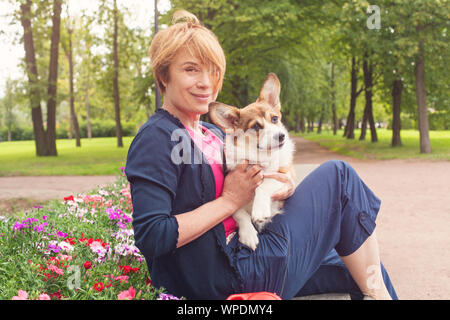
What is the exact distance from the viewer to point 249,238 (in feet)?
7.88

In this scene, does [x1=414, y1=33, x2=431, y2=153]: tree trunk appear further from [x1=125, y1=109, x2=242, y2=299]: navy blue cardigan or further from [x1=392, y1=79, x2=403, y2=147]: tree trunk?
[x1=125, y1=109, x2=242, y2=299]: navy blue cardigan

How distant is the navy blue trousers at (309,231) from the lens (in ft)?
7.72

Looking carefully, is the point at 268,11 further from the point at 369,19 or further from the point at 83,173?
the point at 83,173

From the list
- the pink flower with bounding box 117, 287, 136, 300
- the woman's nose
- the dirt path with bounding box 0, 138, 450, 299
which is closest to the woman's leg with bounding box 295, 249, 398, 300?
the dirt path with bounding box 0, 138, 450, 299

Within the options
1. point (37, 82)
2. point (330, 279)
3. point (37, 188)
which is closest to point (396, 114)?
point (37, 188)

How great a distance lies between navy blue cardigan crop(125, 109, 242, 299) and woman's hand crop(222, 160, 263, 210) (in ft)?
0.35

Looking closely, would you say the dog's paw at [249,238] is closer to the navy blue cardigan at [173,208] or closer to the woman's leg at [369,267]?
the navy blue cardigan at [173,208]

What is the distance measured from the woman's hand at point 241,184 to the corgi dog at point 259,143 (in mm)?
161

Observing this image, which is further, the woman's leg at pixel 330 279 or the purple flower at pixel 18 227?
the purple flower at pixel 18 227

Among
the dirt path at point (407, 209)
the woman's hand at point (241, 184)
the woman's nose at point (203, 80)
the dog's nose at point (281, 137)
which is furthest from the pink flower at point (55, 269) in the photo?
the dirt path at point (407, 209)

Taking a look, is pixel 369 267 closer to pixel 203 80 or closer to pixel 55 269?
pixel 203 80

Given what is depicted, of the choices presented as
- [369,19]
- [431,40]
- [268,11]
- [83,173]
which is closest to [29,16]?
[83,173]

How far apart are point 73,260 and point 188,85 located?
1.61 meters

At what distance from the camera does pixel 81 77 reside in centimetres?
4212
